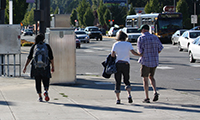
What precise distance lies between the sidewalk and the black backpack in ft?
2.79

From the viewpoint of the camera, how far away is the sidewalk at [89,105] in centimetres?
746

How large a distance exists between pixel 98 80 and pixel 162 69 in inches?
184

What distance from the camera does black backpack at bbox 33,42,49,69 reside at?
29.0 feet

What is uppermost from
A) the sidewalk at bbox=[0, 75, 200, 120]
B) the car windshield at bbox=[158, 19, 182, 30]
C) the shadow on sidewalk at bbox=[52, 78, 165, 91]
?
the car windshield at bbox=[158, 19, 182, 30]

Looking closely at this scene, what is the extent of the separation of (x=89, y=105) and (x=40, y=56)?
4.95ft

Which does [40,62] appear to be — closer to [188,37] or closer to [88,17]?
[188,37]

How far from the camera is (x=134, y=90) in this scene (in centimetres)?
1114

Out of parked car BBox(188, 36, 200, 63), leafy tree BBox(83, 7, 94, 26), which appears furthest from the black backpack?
leafy tree BBox(83, 7, 94, 26)

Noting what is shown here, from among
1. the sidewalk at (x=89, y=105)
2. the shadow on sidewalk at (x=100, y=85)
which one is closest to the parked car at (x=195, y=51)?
the shadow on sidewalk at (x=100, y=85)

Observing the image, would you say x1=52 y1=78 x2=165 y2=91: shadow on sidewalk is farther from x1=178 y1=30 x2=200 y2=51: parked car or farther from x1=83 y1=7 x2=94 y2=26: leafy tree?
x1=83 y1=7 x2=94 y2=26: leafy tree

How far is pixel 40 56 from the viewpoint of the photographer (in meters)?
8.84

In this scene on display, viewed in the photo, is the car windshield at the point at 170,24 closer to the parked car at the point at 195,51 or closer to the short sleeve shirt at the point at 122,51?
the parked car at the point at 195,51

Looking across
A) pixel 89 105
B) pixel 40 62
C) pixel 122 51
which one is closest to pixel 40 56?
pixel 40 62

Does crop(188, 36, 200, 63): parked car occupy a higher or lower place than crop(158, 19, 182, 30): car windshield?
A: lower
